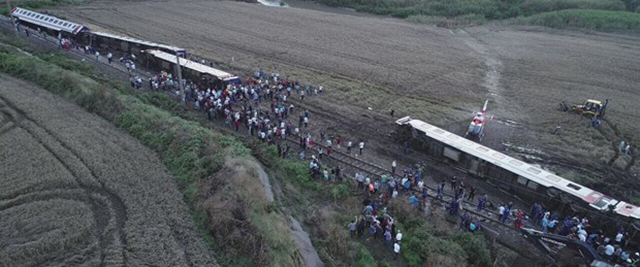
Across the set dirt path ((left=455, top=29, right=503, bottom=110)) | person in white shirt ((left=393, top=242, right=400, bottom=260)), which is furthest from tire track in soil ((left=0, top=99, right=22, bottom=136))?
dirt path ((left=455, top=29, right=503, bottom=110))

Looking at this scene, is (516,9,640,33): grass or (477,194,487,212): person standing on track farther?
(516,9,640,33): grass

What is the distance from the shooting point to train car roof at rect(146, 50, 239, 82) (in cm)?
3447

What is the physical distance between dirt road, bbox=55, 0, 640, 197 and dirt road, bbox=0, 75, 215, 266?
1676 cm

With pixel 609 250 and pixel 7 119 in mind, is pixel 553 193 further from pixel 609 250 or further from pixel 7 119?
pixel 7 119

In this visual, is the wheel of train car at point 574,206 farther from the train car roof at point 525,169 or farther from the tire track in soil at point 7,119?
the tire track in soil at point 7,119

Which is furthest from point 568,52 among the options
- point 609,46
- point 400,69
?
point 400,69

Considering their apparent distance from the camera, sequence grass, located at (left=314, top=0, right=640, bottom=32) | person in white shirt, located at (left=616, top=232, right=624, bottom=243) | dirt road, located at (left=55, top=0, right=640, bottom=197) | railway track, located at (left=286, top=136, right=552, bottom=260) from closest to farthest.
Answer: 1. person in white shirt, located at (left=616, top=232, right=624, bottom=243)
2. railway track, located at (left=286, top=136, right=552, bottom=260)
3. dirt road, located at (left=55, top=0, right=640, bottom=197)
4. grass, located at (left=314, top=0, right=640, bottom=32)

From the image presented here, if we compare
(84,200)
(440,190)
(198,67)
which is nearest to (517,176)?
(440,190)

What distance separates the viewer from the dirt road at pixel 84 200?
16.0 metres

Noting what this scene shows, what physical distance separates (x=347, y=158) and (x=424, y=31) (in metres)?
43.3

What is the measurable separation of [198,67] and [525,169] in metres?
26.4

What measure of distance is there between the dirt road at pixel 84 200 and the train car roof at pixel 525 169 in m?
15.8

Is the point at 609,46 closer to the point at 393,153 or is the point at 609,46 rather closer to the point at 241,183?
the point at 393,153

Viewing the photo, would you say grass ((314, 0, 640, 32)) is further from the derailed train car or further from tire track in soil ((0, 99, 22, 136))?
tire track in soil ((0, 99, 22, 136))
